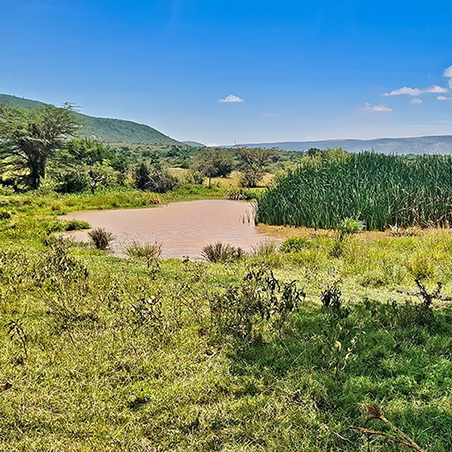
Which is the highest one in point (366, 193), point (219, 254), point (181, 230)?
point (366, 193)

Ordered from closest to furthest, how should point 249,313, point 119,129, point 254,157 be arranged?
point 249,313, point 254,157, point 119,129

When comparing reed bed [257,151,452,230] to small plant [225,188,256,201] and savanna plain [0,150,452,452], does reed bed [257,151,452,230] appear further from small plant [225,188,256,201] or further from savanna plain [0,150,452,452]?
small plant [225,188,256,201]

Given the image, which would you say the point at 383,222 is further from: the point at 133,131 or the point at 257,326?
the point at 133,131

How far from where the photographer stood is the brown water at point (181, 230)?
10.3 m

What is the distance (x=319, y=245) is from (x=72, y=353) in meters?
6.02

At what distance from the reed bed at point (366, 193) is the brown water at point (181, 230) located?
46.5 inches

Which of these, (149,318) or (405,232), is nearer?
(149,318)

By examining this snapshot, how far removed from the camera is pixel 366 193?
11156 mm

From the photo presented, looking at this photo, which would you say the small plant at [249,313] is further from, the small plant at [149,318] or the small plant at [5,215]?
the small plant at [5,215]

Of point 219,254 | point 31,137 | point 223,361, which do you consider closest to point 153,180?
point 31,137

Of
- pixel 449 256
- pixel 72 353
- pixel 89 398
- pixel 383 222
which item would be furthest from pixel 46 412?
pixel 383 222

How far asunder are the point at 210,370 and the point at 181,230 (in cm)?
1011

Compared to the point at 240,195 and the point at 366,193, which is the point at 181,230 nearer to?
the point at 366,193

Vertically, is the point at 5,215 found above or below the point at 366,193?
below
